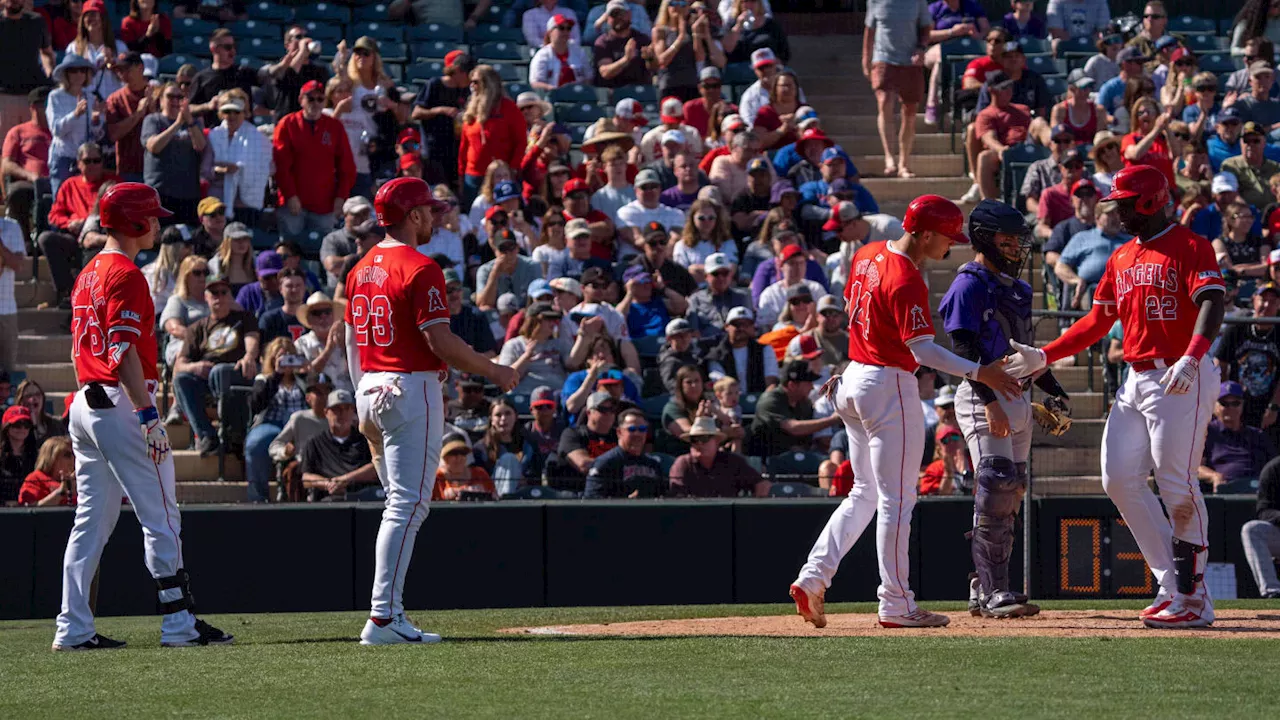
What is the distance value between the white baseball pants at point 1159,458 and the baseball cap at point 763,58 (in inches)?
402

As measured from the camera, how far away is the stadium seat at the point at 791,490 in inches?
480

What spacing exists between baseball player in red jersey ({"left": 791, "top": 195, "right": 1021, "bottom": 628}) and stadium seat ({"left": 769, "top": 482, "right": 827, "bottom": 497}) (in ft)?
12.9

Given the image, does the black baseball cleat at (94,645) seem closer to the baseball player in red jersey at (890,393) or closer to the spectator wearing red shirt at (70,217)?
the baseball player in red jersey at (890,393)

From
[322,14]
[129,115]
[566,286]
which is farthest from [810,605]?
[322,14]

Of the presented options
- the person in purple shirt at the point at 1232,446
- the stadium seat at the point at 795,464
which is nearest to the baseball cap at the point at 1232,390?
the person in purple shirt at the point at 1232,446

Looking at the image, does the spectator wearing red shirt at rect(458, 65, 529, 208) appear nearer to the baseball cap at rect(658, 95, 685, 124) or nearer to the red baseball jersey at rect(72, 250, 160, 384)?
the baseball cap at rect(658, 95, 685, 124)

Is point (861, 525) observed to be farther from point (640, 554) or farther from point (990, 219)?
point (640, 554)

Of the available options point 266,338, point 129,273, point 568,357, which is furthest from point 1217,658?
point 266,338

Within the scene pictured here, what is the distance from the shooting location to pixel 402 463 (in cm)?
771

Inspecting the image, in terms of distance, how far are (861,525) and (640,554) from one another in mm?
3654

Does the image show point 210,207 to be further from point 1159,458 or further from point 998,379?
point 1159,458

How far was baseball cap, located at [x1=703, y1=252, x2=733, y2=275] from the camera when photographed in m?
14.6

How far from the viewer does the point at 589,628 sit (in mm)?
9031

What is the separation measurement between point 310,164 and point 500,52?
4203mm
